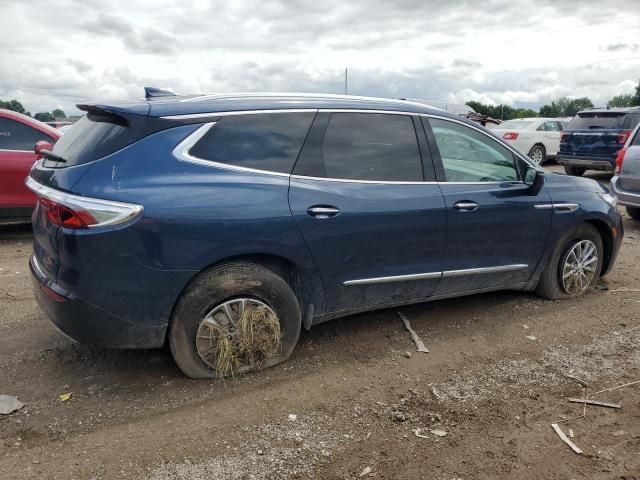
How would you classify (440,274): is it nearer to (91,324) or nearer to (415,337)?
(415,337)

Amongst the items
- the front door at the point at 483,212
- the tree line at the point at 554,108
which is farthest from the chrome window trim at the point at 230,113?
the tree line at the point at 554,108

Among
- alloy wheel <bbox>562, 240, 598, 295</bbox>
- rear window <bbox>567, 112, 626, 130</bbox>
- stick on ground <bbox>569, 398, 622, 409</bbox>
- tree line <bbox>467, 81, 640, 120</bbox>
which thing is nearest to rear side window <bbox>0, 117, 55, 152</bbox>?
alloy wheel <bbox>562, 240, 598, 295</bbox>

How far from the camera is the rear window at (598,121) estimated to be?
12.4m

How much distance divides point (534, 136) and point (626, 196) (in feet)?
29.2

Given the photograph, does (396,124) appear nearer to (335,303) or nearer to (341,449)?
(335,303)

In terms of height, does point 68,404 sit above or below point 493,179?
below

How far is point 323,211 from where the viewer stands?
11.1 ft

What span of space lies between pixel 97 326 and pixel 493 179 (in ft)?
10.0

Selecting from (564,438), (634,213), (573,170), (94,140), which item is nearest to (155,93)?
Result: (94,140)

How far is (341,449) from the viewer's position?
9.09 feet

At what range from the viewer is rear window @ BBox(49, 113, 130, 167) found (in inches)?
120

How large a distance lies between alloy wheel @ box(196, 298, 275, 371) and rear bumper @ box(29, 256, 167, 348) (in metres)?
0.23

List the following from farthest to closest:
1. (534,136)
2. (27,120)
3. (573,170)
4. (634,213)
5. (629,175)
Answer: (534,136) → (573,170) → (634,213) → (629,175) → (27,120)

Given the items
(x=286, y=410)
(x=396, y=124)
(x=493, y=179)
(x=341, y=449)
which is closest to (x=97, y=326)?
(x=286, y=410)
